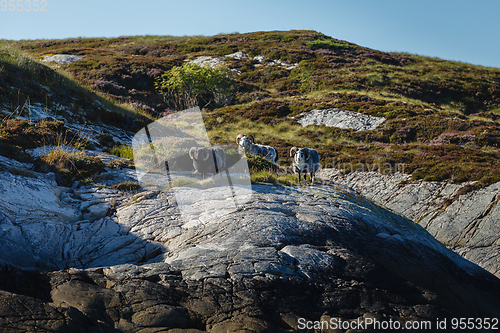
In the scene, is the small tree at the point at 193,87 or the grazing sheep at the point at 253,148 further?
the small tree at the point at 193,87

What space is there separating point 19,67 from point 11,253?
1552cm

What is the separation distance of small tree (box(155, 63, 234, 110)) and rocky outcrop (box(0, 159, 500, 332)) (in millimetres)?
31887

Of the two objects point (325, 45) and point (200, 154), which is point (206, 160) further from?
point (325, 45)

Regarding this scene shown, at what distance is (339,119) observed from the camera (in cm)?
3353

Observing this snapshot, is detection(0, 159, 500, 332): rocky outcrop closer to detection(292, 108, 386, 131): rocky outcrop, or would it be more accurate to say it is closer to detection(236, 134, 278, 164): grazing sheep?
detection(236, 134, 278, 164): grazing sheep

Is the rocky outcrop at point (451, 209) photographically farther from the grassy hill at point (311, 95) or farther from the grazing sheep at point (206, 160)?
the grazing sheep at point (206, 160)

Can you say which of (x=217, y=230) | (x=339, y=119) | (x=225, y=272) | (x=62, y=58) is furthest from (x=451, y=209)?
(x=62, y=58)

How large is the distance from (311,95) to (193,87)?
16.4 metres

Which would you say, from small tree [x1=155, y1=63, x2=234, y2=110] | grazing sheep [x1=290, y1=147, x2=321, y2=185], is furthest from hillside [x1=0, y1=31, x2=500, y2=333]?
small tree [x1=155, y1=63, x2=234, y2=110]

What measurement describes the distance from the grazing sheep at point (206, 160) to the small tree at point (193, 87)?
90.2ft

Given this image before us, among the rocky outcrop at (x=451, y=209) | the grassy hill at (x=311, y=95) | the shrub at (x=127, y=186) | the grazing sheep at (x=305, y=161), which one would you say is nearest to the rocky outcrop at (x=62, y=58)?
the grassy hill at (x=311, y=95)

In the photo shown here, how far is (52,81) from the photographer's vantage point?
18281 millimetres

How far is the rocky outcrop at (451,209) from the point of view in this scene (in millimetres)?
13297

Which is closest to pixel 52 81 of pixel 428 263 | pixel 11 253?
pixel 11 253
